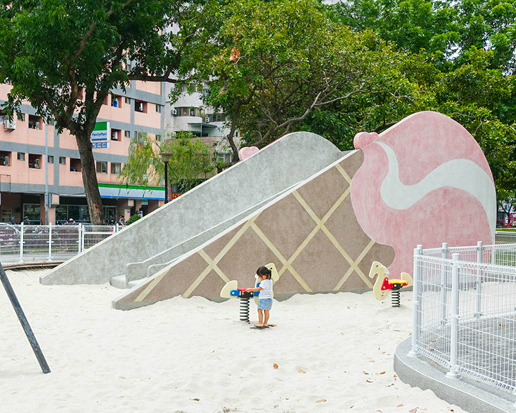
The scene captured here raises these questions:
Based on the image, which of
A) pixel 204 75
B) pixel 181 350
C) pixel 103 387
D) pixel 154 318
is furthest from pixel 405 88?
pixel 103 387

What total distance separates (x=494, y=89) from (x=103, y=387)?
21.1m

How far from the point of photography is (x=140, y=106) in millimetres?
48062

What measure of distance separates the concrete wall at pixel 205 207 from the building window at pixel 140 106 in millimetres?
35091

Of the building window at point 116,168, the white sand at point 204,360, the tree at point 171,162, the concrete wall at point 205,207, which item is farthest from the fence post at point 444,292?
the building window at point 116,168


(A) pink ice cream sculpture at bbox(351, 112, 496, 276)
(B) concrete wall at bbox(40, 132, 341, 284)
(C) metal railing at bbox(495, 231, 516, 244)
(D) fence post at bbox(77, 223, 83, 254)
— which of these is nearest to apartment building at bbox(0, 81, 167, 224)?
(D) fence post at bbox(77, 223, 83, 254)

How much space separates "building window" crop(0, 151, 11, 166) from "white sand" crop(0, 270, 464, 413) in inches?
1154

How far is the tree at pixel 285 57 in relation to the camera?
1881 cm

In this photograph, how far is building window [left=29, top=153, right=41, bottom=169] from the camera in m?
39.7

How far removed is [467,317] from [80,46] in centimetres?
1615

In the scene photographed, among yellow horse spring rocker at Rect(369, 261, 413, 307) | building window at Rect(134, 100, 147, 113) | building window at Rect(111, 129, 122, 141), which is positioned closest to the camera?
yellow horse spring rocker at Rect(369, 261, 413, 307)

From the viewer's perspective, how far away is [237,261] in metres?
11.4

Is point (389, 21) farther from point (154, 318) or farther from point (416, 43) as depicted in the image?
point (154, 318)

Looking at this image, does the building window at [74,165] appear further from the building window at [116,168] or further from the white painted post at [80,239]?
the white painted post at [80,239]

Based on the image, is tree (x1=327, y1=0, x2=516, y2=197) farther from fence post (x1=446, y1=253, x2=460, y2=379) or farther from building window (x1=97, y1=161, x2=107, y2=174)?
building window (x1=97, y1=161, x2=107, y2=174)
